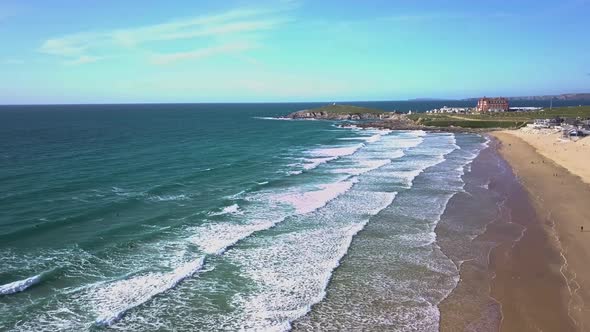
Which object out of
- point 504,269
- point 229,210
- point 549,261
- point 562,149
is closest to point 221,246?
point 229,210

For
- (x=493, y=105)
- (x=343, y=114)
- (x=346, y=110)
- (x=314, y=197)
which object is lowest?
(x=314, y=197)

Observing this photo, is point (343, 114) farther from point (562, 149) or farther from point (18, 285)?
point (18, 285)

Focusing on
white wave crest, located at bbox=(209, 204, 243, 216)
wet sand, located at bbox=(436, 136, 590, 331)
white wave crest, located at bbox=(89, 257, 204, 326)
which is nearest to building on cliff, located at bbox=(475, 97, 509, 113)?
wet sand, located at bbox=(436, 136, 590, 331)

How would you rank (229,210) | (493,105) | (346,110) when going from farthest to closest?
(346,110), (493,105), (229,210)

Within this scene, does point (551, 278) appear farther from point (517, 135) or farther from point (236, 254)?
point (517, 135)

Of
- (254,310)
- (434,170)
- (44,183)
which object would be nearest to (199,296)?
(254,310)

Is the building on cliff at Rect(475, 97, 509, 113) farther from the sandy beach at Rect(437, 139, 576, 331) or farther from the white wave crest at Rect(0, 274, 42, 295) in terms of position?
the white wave crest at Rect(0, 274, 42, 295)
